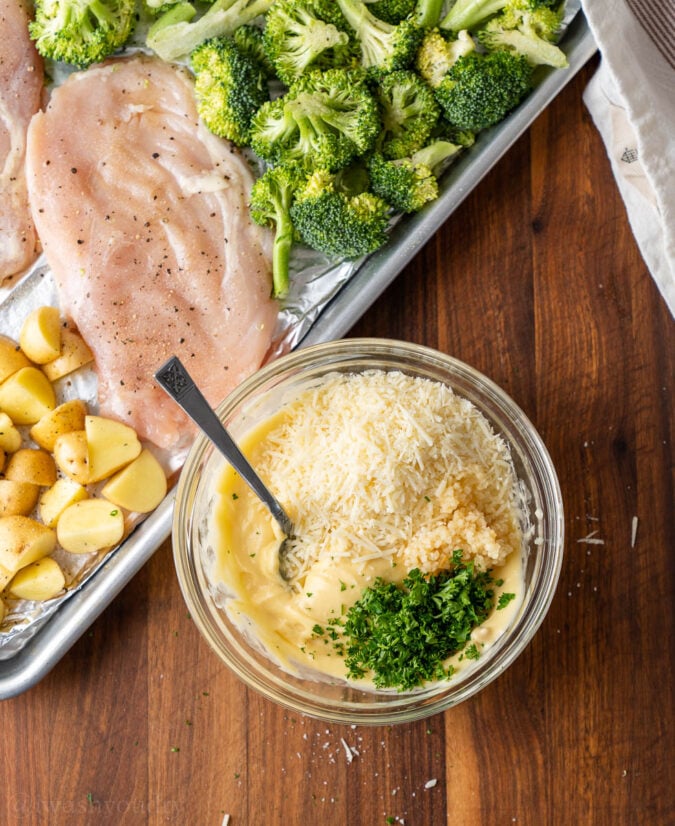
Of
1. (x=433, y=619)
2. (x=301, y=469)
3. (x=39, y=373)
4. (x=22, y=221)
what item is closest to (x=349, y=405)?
(x=301, y=469)

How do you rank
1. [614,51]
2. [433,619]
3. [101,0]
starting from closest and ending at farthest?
[433,619], [614,51], [101,0]

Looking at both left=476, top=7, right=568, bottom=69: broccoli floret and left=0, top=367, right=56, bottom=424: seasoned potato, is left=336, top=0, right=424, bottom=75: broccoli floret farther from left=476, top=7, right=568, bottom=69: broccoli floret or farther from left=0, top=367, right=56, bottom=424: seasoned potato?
left=0, top=367, right=56, bottom=424: seasoned potato

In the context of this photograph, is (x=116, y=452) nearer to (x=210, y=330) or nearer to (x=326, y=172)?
(x=210, y=330)

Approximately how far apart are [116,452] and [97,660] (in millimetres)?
552

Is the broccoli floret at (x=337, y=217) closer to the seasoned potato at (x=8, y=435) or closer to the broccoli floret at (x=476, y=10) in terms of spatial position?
the broccoli floret at (x=476, y=10)

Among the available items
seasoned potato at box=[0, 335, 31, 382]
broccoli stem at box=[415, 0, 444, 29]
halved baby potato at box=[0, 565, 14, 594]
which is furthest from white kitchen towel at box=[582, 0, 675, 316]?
halved baby potato at box=[0, 565, 14, 594]

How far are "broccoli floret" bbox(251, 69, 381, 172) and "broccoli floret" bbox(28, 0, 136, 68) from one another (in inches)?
18.2

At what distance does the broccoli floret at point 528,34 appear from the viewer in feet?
6.49

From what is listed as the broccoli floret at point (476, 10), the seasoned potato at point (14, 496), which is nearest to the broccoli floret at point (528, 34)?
the broccoli floret at point (476, 10)

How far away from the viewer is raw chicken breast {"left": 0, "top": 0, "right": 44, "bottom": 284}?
2.15 meters

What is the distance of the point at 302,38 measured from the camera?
2010 millimetres

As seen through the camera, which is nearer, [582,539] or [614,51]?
[614,51]

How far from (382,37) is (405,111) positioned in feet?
0.61

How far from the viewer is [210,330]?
212 centimetres
